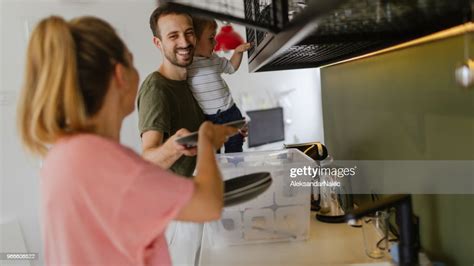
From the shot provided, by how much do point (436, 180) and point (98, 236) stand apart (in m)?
0.65

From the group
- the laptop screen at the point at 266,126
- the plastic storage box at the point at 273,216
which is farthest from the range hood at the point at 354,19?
the laptop screen at the point at 266,126

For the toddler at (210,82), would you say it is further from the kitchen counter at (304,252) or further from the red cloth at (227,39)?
the kitchen counter at (304,252)

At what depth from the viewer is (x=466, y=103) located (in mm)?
677

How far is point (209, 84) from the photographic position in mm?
1426

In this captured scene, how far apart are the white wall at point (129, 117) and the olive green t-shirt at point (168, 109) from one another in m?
0.37

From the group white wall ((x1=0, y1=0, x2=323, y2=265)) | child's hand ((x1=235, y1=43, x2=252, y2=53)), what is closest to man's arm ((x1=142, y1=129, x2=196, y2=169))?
white wall ((x1=0, y1=0, x2=323, y2=265))

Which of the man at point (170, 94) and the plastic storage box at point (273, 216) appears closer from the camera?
the plastic storage box at point (273, 216)

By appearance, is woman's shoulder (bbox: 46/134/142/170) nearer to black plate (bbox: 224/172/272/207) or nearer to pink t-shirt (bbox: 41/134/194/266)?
pink t-shirt (bbox: 41/134/194/266)

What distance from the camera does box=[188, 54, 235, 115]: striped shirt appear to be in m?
1.36

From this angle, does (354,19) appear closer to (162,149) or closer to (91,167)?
(91,167)

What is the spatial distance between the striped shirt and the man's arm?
0.30m

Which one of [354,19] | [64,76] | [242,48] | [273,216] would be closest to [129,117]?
[242,48]

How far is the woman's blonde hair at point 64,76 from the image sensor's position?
0.57 m

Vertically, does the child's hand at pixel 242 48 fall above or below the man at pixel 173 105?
above
